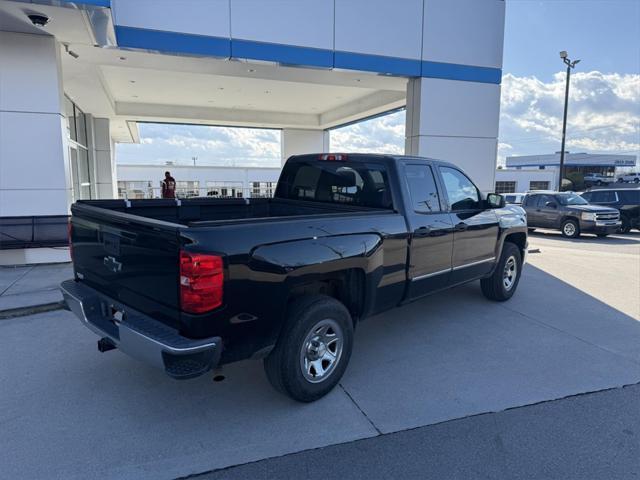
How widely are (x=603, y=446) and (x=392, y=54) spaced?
375 inches

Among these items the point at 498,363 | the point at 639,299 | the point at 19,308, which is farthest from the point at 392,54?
the point at 19,308

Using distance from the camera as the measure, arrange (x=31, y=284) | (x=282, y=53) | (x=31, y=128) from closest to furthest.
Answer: (x=31, y=284)
(x=31, y=128)
(x=282, y=53)

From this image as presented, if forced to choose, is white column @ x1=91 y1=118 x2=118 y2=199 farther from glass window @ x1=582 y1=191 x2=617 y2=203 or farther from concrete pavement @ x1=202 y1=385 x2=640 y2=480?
glass window @ x1=582 y1=191 x2=617 y2=203

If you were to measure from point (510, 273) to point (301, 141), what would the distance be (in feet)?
55.8

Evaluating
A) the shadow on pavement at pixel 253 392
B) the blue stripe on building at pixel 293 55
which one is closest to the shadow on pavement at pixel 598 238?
the blue stripe on building at pixel 293 55

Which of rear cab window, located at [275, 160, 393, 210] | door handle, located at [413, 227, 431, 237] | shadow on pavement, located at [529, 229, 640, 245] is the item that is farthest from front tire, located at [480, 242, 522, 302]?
shadow on pavement, located at [529, 229, 640, 245]

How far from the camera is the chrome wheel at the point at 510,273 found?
6280mm

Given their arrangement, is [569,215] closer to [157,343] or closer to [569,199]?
[569,199]

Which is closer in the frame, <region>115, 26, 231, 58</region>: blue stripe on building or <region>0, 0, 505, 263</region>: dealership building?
<region>0, 0, 505, 263</region>: dealership building

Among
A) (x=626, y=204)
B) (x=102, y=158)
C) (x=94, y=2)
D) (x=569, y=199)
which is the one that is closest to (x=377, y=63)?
(x=94, y=2)

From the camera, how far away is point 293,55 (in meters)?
9.74

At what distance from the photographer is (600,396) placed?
369 centimetres

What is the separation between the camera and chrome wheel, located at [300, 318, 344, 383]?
3414 mm

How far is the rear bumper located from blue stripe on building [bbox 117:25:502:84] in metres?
7.04
